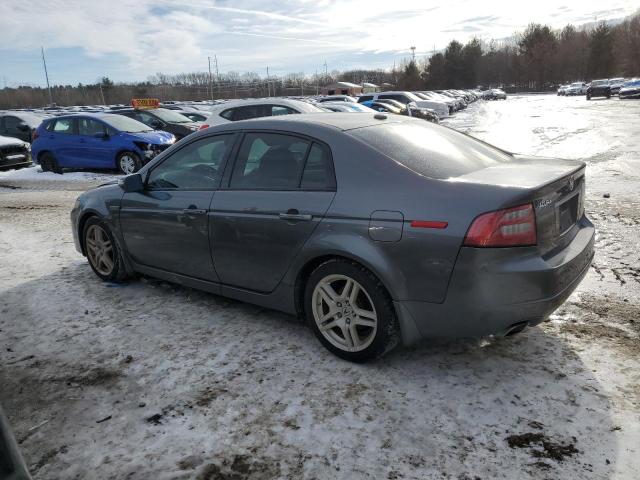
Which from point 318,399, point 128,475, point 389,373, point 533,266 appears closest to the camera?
point 128,475

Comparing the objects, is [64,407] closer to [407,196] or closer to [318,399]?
[318,399]

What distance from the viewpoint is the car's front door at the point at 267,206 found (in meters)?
3.38

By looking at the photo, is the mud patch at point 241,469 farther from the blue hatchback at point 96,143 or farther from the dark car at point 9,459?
the blue hatchback at point 96,143

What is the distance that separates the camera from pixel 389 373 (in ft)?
10.5

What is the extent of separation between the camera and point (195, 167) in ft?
13.9

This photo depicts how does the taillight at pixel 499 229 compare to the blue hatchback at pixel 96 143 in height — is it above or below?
below

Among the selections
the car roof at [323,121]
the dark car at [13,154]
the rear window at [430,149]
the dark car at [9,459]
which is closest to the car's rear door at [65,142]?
the dark car at [13,154]

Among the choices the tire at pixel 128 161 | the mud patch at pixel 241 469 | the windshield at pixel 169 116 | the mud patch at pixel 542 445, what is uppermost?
the windshield at pixel 169 116

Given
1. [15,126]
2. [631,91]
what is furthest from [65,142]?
[631,91]

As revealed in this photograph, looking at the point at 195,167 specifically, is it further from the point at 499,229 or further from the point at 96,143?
the point at 96,143

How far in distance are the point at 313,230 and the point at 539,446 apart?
1749mm

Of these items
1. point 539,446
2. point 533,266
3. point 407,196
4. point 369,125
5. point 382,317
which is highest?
point 369,125

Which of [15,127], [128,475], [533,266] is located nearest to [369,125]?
[533,266]

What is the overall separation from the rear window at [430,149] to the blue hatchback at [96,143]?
31.6 ft
